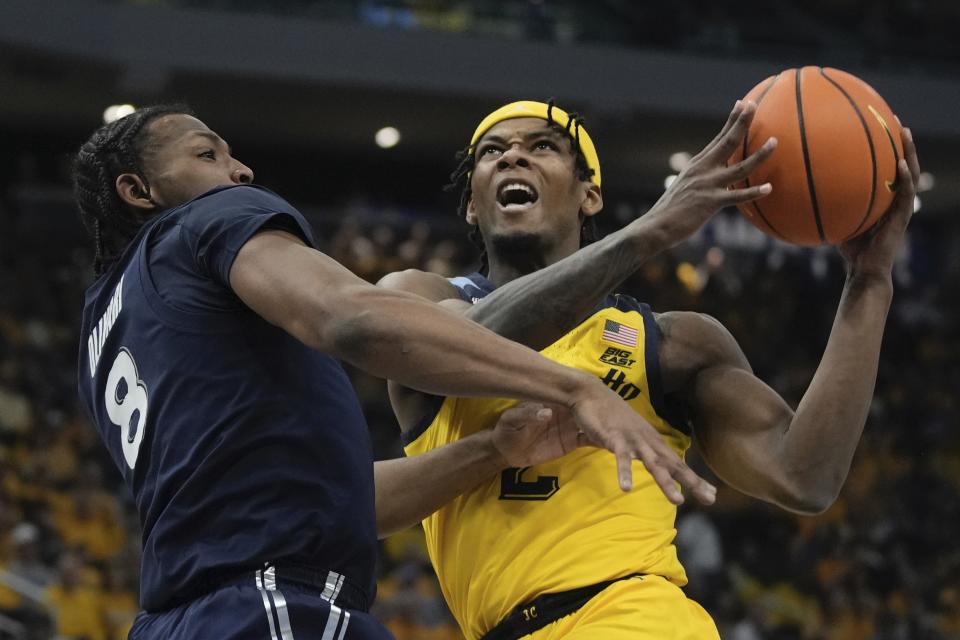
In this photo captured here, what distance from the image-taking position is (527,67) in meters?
16.1

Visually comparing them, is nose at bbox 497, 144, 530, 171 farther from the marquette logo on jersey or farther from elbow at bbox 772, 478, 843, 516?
elbow at bbox 772, 478, 843, 516

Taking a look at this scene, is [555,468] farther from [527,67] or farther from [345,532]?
[527,67]

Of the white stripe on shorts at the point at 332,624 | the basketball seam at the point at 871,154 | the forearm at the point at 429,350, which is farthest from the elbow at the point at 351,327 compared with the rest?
the basketball seam at the point at 871,154

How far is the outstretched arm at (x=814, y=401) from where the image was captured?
3.78 m

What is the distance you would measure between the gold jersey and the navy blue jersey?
0.91 metres

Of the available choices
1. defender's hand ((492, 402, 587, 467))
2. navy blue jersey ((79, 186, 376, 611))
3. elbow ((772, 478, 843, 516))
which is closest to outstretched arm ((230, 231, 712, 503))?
navy blue jersey ((79, 186, 376, 611))

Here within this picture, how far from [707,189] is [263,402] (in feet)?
3.89

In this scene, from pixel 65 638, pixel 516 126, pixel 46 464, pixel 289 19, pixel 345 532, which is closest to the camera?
pixel 345 532

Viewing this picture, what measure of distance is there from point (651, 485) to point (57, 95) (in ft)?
47.9

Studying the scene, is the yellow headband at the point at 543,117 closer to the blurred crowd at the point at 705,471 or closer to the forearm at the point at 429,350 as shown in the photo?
the forearm at the point at 429,350

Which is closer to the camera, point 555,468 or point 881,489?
point 555,468

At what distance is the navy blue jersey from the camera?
2.80 meters

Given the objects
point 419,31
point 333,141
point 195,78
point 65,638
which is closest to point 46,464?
point 65,638

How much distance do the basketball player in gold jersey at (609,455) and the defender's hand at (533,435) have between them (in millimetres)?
209
